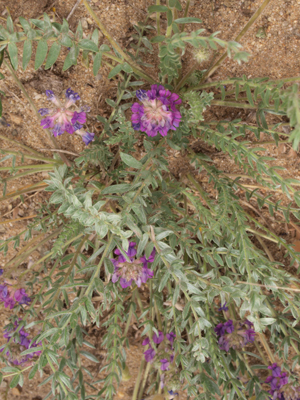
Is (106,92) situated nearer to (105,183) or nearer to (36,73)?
(36,73)

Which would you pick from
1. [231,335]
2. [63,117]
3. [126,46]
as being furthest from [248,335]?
[126,46]

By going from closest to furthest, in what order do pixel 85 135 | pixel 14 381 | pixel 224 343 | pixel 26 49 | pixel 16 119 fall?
pixel 26 49 → pixel 14 381 → pixel 85 135 → pixel 224 343 → pixel 16 119

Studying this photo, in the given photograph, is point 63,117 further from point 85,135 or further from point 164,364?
point 164,364

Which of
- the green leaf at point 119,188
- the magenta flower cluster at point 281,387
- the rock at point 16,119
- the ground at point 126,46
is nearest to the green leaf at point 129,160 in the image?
the green leaf at point 119,188

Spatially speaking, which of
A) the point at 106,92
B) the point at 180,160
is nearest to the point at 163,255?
the point at 180,160

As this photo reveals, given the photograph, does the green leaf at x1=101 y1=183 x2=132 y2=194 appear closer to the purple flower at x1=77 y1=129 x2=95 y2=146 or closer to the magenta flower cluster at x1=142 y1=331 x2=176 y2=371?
the purple flower at x1=77 y1=129 x2=95 y2=146

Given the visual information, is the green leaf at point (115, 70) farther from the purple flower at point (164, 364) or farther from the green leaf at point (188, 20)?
the purple flower at point (164, 364)
